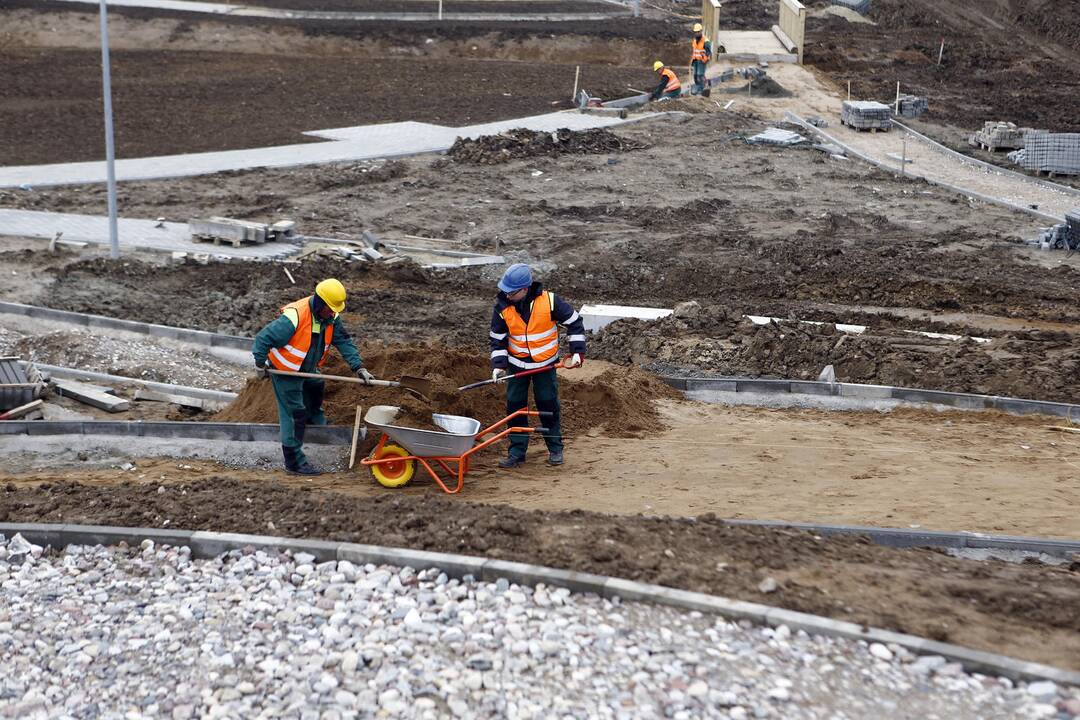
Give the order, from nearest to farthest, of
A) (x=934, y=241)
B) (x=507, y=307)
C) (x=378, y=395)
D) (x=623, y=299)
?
(x=507, y=307) < (x=378, y=395) < (x=623, y=299) < (x=934, y=241)

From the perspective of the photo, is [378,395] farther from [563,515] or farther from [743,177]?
[743,177]

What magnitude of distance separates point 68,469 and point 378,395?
248 centimetres

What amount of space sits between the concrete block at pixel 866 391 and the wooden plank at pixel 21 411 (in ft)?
23.6

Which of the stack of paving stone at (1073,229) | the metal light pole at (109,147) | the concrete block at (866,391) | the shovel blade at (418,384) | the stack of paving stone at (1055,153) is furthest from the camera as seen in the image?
the stack of paving stone at (1055,153)

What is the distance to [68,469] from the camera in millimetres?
9219

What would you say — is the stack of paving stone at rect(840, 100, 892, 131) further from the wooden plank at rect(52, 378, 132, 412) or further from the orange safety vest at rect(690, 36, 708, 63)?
the wooden plank at rect(52, 378, 132, 412)

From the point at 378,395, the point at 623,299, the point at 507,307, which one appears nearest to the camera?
the point at 507,307

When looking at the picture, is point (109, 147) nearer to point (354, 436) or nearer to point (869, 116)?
point (354, 436)

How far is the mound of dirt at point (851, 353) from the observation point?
11.3 meters

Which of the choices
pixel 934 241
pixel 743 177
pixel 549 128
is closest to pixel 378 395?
pixel 934 241

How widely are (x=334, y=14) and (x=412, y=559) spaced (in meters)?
31.6

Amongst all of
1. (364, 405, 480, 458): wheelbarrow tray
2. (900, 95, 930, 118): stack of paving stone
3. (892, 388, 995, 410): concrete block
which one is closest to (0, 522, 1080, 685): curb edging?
(364, 405, 480, 458): wheelbarrow tray

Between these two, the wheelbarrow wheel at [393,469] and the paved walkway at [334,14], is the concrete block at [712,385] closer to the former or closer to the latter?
the wheelbarrow wheel at [393,469]

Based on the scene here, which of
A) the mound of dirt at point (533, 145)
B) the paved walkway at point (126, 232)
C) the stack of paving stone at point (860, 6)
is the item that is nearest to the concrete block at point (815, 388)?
the paved walkway at point (126, 232)
